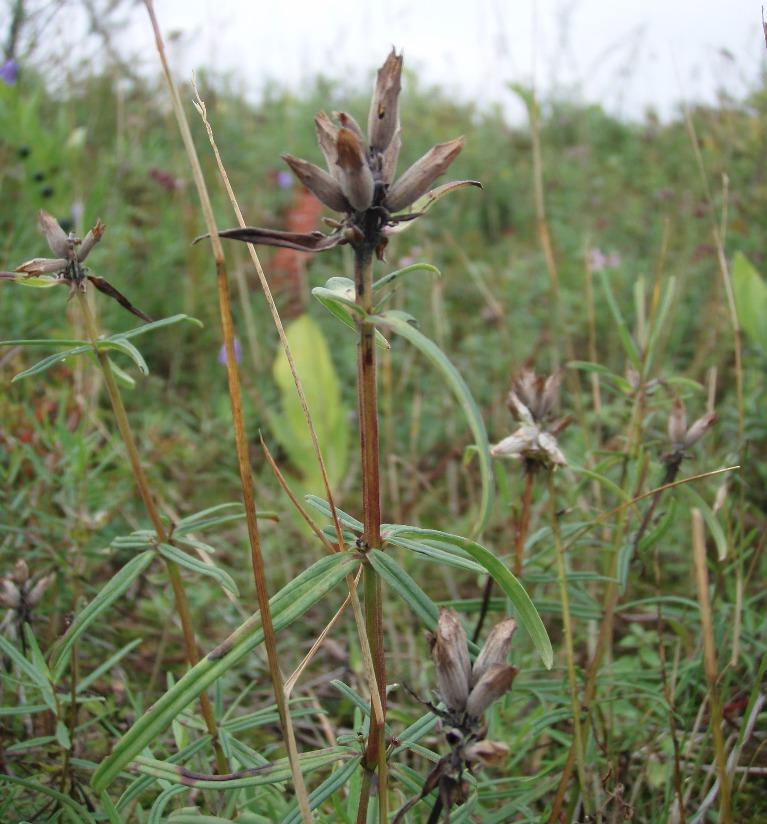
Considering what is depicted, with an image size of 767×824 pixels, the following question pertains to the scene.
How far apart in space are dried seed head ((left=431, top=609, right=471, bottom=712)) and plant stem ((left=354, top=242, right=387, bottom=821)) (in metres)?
0.07

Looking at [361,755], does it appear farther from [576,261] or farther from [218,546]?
[576,261]

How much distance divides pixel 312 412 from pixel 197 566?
1349mm

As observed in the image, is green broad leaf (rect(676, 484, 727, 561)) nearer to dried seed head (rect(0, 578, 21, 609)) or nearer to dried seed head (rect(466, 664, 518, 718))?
dried seed head (rect(466, 664, 518, 718))

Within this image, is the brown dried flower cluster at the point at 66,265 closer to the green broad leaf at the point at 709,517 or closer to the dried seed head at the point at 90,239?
the dried seed head at the point at 90,239

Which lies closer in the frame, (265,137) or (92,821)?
(92,821)

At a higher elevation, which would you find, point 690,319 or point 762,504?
point 690,319

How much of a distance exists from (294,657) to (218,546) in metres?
0.41

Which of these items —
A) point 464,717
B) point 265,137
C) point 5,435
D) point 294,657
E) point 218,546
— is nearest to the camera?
point 464,717

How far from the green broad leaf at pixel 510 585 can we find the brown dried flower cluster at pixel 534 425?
244 mm

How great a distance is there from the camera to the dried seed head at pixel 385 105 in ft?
2.14

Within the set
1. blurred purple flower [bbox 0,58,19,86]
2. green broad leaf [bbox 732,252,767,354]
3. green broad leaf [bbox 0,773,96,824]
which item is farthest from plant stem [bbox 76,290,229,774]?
blurred purple flower [bbox 0,58,19,86]

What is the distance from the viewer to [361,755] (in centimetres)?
74

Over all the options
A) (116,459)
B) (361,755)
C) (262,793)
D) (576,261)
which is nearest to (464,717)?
(361,755)

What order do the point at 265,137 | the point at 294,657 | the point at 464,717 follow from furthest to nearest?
the point at 265,137, the point at 294,657, the point at 464,717
